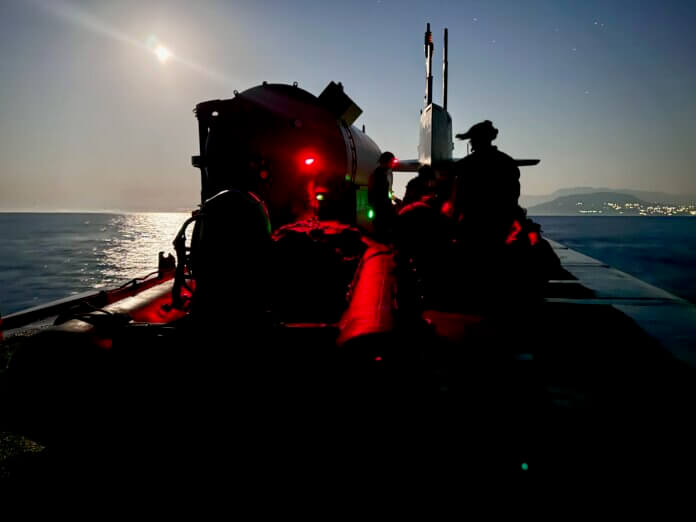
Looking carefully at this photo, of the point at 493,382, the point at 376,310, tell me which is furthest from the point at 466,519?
the point at 376,310

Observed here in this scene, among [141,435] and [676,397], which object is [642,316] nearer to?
[676,397]

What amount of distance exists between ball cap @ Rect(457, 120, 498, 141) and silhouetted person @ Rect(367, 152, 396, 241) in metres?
2.74

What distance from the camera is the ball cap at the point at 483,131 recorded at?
6.43 metres

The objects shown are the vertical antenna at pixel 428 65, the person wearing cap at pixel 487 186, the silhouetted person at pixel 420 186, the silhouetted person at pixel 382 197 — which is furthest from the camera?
the vertical antenna at pixel 428 65

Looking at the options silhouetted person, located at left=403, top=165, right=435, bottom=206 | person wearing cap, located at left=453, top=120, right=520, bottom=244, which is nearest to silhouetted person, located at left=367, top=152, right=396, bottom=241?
person wearing cap, located at left=453, top=120, right=520, bottom=244

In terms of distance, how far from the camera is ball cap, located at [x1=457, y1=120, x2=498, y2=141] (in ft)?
21.1

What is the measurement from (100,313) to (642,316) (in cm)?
1638

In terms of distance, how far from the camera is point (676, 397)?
6.72 meters

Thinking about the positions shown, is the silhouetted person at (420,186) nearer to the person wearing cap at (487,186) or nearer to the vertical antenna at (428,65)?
the person wearing cap at (487,186)

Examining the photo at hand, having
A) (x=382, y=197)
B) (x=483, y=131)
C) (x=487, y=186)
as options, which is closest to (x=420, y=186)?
(x=382, y=197)

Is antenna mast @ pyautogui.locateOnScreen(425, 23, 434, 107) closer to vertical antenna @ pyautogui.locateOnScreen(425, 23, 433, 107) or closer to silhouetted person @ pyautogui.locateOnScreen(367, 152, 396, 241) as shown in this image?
vertical antenna @ pyautogui.locateOnScreen(425, 23, 433, 107)

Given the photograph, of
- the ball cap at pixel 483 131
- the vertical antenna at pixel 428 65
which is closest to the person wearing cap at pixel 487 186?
the ball cap at pixel 483 131

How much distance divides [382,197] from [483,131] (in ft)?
10.1

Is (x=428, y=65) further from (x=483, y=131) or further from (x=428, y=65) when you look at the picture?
(x=483, y=131)
